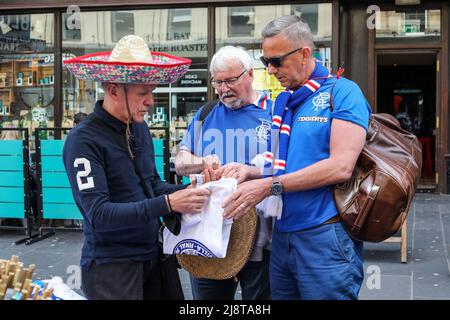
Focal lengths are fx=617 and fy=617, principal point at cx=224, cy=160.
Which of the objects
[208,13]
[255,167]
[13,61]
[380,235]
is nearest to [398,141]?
[380,235]

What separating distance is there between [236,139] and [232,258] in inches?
28.7

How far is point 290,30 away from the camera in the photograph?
279 centimetres

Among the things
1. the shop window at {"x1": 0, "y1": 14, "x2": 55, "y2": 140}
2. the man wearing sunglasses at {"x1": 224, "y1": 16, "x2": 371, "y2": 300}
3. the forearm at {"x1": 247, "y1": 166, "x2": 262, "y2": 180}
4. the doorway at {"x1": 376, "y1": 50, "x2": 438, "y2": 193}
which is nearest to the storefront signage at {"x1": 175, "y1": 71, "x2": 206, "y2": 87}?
the shop window at {"x1": 0, "y1": 14, "x2": 55, "y2": 140}

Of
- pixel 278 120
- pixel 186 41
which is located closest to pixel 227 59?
pixel 278 120

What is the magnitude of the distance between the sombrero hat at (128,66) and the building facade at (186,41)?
22.6ft

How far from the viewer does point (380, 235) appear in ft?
8.89

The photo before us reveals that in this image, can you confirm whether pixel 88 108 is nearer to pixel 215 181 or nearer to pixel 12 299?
pixel 215 181

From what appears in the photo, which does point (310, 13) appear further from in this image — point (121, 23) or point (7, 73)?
point (7, 73)

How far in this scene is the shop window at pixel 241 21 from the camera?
1031 cm

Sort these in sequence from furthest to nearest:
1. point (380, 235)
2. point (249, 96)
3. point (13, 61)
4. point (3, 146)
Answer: point (13, 61)
point (3, 146)
point (249, 96)
point (380, 235)

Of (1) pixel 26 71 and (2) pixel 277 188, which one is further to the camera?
(1) pixel 26 71

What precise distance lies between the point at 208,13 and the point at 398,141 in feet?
25.9

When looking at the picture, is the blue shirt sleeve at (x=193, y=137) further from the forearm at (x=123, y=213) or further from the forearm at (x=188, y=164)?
the forearm at (x=123, y=213)

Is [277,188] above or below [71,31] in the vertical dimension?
below
